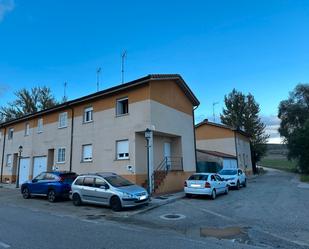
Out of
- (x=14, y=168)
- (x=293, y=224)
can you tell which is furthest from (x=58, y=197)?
(x=14, y=168)

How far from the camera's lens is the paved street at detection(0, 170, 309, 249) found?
7.39 m

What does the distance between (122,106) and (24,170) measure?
13.3 meters

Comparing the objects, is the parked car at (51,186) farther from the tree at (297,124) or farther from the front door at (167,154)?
the tree at (297,124)

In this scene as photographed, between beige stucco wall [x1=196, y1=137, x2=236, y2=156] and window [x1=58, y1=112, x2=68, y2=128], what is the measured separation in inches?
868

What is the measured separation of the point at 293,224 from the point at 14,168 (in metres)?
27.3

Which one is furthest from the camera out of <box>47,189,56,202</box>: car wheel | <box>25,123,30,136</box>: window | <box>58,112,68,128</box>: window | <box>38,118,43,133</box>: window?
<box>25,123,30,136</box>: window

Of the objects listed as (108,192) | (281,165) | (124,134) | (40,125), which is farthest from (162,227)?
(281,165)

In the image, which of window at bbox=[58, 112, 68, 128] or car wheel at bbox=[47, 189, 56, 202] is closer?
car wheel at bbox=[47, 189, 56, 202]

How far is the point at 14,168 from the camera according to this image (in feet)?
96.3

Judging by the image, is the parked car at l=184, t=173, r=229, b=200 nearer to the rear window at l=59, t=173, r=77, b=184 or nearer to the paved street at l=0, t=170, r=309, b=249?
the paved street at l=0, t=170, r=309, b=249

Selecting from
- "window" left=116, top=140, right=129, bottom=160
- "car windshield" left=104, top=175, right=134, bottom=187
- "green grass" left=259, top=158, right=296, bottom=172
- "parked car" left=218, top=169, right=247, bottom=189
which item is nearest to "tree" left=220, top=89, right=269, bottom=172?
"green grass" left=259, top=158, right=296, bottom=172

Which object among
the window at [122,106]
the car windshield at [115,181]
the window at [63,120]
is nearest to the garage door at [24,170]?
the window at [63,120]

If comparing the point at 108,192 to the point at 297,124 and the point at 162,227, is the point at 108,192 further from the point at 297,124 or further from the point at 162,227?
the point at 297,124

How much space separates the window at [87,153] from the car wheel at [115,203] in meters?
8.48
